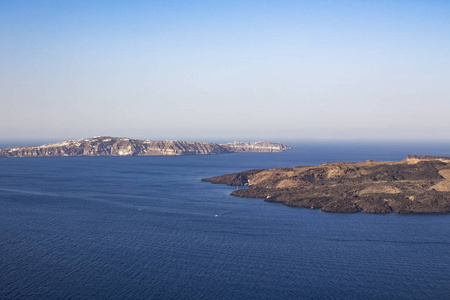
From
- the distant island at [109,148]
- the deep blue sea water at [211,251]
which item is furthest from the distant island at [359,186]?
the distant island at [109,148]

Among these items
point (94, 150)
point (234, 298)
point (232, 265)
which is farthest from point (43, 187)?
point (94, 150)

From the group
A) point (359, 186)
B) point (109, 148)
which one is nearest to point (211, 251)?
point (359, 186)

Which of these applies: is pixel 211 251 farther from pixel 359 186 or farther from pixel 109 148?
pixel 109 148

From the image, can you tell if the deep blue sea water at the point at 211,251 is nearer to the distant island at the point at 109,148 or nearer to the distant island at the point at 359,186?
the distant island at the point at 359,186

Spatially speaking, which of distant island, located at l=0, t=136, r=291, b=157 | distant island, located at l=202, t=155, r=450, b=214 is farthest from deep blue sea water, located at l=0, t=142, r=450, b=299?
distant island, located at l=0, t=136, r=291, b=157

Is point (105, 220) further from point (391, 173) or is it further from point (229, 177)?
point (391, 173)

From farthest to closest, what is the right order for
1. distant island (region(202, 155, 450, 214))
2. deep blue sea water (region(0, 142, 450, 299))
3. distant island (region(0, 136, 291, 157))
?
distant island (region(0, 136, 291, 157))
distant island (region(202, 155, 450, 214))
deep blue sea water (region(0, 142, 450, 299))

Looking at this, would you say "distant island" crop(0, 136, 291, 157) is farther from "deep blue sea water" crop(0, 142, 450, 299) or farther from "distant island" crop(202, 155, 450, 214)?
"deep blue sea water" crop(0, 142, 450, 299)
